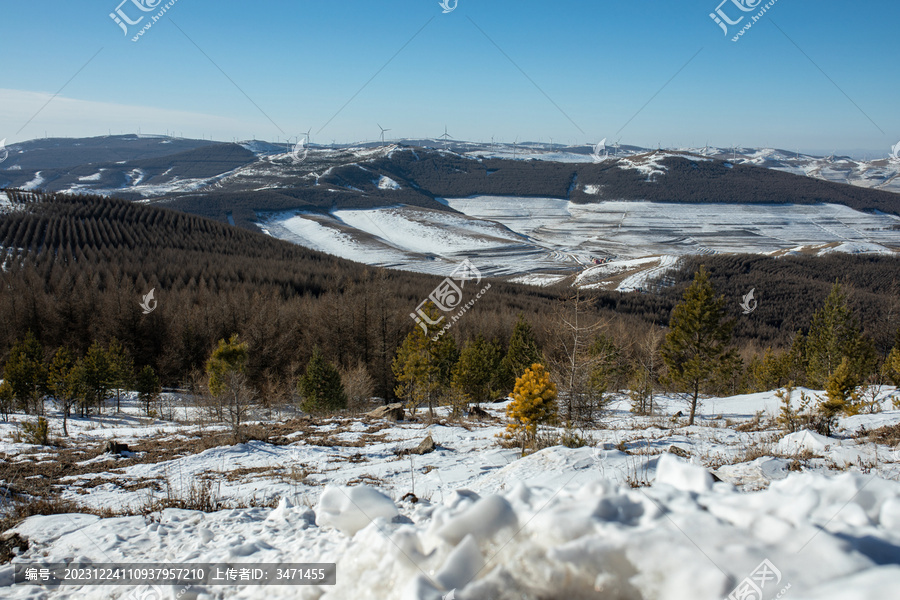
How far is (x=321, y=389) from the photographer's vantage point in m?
31.0

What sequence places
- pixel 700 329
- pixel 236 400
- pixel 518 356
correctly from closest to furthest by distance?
pixel 236 400, pixel 700 329, pixel 518 356

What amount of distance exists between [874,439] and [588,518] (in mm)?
9871

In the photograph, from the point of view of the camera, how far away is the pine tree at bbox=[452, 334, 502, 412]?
3094 cm

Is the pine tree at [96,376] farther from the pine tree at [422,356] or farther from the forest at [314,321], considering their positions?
the pine tree at [422,356]

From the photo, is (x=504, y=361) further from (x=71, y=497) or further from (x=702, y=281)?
(x=71, y=497)

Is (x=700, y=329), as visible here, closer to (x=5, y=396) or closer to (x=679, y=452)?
(x=679, y=452)

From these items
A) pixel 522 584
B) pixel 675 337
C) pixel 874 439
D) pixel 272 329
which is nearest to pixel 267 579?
pixel 522 584

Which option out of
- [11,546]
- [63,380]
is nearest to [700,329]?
[11,546]

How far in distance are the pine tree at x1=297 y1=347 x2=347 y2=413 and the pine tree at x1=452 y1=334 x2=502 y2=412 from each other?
8.05 meters

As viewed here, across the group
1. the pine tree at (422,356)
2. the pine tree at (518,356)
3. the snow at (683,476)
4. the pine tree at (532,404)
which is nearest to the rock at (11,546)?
the snow at (683,476)

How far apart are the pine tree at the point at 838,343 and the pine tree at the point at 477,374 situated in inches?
857

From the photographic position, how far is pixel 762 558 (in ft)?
10.3

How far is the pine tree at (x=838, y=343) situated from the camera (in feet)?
105

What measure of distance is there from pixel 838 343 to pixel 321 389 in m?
38.1
